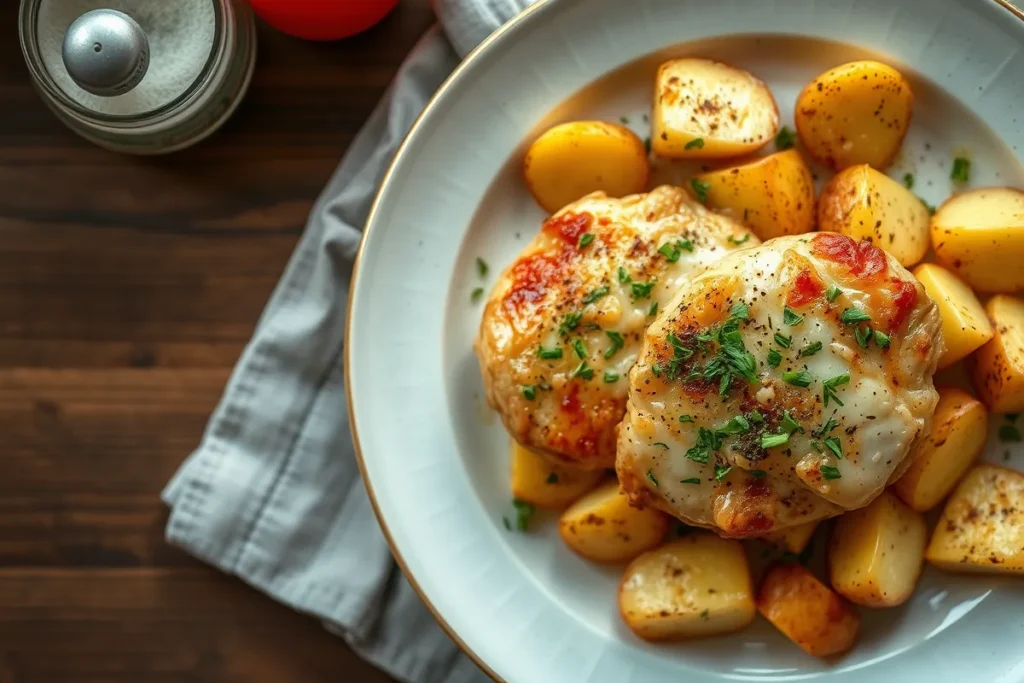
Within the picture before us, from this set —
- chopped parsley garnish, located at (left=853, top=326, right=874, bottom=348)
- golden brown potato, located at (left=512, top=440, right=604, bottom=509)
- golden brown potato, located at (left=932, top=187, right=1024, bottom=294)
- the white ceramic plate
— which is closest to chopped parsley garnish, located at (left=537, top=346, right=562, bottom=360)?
golden brown potato, located at (left=512, top=440, right=604, bottom=509)

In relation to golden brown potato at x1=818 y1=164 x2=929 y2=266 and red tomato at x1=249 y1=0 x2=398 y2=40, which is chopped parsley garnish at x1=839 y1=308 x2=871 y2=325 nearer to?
golden brown potato at x1=818 y1=164 x2=929 y2=266

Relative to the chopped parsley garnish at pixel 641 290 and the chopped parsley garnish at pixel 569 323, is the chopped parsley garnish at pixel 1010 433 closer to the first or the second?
the chopped parsley garnish at pixel 641 290

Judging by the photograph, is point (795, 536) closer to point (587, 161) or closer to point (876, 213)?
point (876, 213)

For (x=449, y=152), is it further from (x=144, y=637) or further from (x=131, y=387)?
(x=144, y=637)

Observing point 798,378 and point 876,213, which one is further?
point 876,213

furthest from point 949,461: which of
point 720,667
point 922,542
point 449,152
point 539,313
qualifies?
point 449,152

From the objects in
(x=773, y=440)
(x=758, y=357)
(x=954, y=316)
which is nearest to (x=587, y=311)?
(x=758, y=357)
